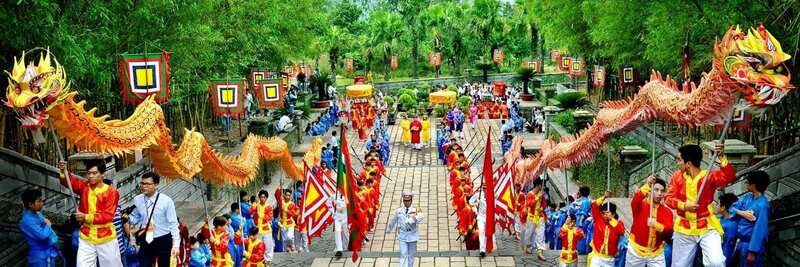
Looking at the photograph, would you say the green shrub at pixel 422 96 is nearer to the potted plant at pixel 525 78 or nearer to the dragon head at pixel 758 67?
the potted plant at pixel 525 78

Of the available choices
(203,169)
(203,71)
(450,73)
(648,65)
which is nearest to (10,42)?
(203,169)

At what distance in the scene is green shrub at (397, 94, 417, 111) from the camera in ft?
108

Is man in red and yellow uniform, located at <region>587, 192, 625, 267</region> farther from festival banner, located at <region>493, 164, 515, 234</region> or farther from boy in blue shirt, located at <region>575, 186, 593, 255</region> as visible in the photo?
festival banner, located at <region>493, 164, 515, 234</region>

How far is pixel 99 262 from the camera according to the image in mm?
7168

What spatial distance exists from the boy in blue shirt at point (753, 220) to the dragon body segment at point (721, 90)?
2.32ft

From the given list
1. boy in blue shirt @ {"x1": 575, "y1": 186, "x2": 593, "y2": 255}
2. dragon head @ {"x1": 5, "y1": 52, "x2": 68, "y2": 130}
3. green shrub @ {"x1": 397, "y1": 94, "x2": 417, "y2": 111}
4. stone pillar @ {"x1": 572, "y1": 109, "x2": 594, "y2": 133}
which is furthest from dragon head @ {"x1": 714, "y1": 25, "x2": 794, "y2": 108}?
green shrub @ {"x1": 397, "y1": 94, "x2": 417, "y2": 111}

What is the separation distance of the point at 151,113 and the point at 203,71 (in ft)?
37.5

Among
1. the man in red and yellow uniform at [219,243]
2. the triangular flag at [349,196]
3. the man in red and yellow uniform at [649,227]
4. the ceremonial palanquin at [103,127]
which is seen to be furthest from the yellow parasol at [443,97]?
the man in red and yellow uniform at [649,227]

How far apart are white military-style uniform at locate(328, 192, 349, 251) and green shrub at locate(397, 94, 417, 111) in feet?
71.0

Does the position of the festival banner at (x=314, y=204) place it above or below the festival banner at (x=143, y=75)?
below

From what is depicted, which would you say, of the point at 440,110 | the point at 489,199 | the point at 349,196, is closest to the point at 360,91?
the point at 440,110

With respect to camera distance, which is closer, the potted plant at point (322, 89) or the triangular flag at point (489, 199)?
the triangular flag at point (489, 199)

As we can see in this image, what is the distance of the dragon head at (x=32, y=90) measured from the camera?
6.43 meters

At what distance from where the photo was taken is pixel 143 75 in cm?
1127
